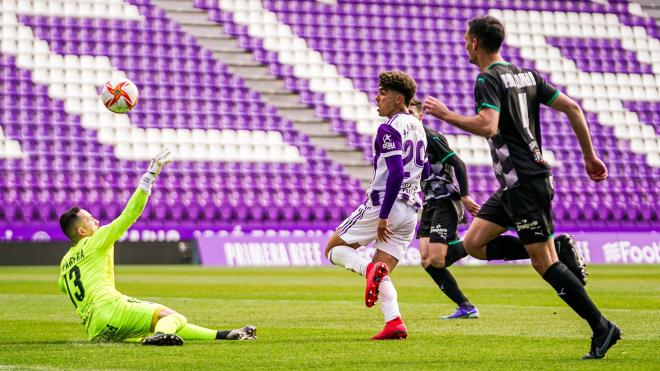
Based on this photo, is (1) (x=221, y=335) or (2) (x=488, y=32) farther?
(1) (x=221, y=335)

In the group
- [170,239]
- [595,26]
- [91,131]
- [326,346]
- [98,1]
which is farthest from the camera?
[595,26]

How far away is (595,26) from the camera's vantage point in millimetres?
34500

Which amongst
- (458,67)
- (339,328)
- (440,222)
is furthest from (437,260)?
(458,67)

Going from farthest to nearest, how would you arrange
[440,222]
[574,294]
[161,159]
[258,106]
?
[258,106]
[440,222]
[161,159]
[574,294]

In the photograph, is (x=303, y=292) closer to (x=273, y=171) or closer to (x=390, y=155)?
(x=390, y=155)

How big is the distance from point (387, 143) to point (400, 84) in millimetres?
502

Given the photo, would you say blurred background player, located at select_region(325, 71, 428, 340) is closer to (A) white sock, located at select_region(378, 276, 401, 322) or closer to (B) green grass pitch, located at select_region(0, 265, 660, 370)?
(A) white sock, located at select_region(378, 276, 401, 322)

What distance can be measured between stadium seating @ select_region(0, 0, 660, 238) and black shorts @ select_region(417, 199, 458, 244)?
15.8 meters

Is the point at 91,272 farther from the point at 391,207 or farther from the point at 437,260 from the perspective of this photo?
the point at 437,260

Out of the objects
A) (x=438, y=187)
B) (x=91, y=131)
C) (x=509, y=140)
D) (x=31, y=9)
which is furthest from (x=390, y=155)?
(x=31, y=9)

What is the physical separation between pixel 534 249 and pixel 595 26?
29.8 meters

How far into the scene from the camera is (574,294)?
607 cm

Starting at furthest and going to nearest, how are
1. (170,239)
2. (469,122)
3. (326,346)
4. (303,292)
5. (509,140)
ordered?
(170,239) → (303,292) → (326,346) → (509,140) → (469,122)

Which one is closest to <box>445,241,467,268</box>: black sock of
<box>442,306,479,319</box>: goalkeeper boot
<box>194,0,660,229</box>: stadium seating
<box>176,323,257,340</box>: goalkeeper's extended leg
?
<box>442,306,479,319</box>: goalkeeper boot
